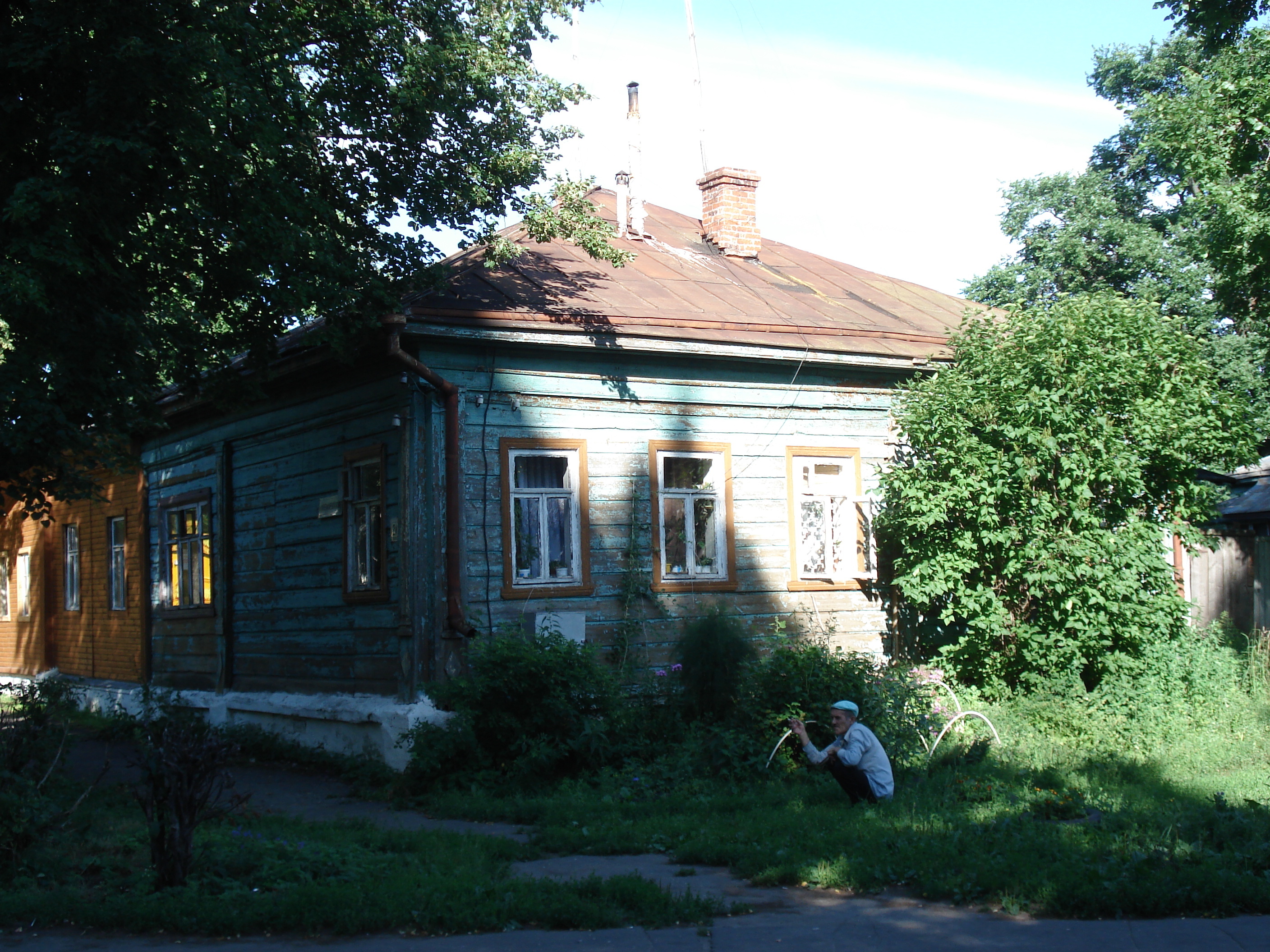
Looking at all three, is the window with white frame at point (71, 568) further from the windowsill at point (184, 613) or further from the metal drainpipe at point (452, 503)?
the metal drainpipe at point (452, 503)

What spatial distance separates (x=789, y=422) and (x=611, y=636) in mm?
3384

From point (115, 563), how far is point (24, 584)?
5.56 metres

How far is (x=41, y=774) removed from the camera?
26.2 feet

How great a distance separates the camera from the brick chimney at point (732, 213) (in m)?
16.8

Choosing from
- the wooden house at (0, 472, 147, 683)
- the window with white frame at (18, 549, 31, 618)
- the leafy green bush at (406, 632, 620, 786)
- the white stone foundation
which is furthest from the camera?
the window with white frame at (18, 549, 31, 618)

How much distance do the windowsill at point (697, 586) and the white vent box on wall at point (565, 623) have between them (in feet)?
2.93

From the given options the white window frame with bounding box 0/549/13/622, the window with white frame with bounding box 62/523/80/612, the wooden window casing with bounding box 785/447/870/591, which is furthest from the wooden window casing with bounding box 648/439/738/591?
the white window frame with bounding box 0/549/13/622

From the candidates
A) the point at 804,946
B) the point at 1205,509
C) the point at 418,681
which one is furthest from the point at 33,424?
the point at 1205,509

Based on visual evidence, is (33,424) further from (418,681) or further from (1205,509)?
(1205,509)

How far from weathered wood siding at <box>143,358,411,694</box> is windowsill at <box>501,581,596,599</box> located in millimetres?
1202

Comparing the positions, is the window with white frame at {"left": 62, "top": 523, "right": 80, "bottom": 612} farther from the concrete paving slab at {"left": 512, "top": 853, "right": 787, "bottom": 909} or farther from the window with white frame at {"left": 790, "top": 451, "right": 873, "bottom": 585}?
the concrete paving slab at {"left": 512, "top": 853, "right": 787, "bottom": 909}

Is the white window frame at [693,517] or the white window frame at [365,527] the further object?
the white window frame at [693,517]

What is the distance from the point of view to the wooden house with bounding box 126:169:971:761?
1162 centimetres

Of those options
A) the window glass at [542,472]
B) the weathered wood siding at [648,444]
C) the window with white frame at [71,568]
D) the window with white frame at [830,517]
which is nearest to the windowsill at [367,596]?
the weathered wood siding at [648,444]
